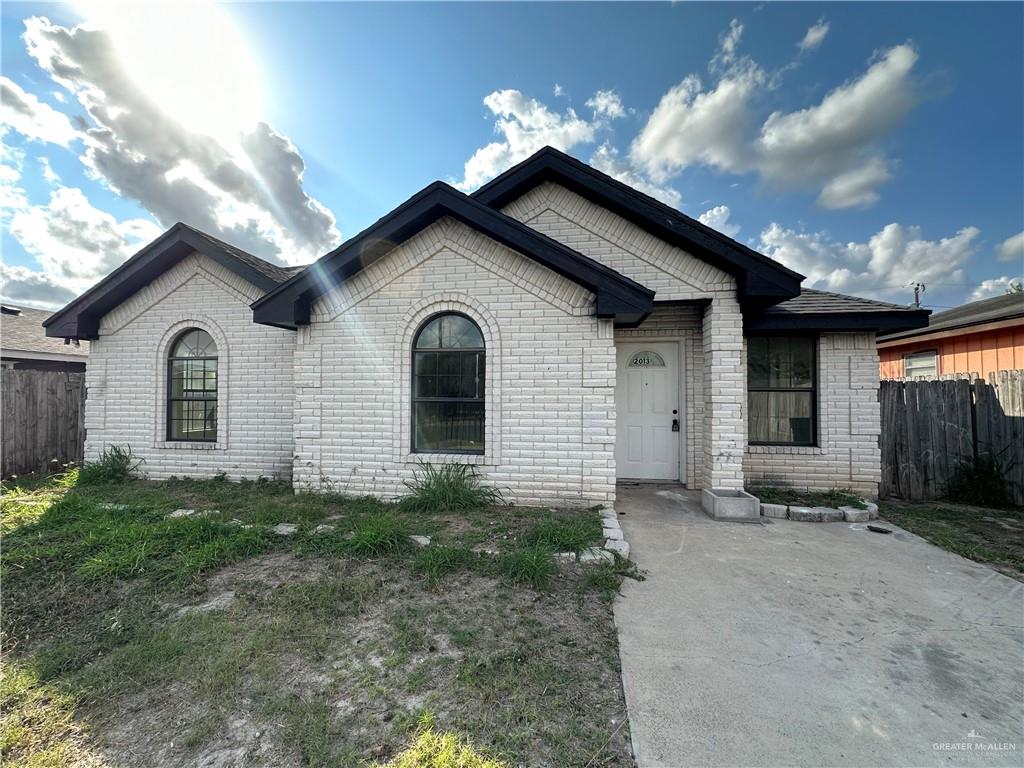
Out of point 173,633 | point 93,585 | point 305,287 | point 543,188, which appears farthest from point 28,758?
point 543,188

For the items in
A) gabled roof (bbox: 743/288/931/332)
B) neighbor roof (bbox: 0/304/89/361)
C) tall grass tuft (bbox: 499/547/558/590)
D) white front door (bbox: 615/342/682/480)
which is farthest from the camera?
neighbor roof (bbox: 0/304/89/361)

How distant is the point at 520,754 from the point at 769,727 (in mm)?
1262

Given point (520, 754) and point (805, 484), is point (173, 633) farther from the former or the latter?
point (805, 484)

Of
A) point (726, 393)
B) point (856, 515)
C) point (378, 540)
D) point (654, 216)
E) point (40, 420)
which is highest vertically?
point (654, 216)

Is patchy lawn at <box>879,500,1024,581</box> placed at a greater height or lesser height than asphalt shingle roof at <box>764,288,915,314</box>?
lesser

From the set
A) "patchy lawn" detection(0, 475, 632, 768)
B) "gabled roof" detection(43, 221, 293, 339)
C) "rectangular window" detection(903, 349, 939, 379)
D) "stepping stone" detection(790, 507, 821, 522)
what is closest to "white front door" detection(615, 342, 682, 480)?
"stepping stone" detection(790, 507, 821, 522)

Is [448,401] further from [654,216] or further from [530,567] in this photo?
[654,216]

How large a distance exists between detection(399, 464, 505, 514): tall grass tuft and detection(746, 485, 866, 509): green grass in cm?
393

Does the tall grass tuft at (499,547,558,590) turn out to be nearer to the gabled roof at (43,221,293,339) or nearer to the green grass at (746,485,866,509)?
the green grass at (746,485,866,509)

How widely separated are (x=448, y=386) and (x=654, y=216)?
3.74m

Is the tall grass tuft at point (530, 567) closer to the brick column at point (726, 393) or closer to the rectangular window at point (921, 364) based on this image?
the brick column at point (726, 393)

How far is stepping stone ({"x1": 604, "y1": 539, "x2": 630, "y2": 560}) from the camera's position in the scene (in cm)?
394

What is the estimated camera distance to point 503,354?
5555 millimetres

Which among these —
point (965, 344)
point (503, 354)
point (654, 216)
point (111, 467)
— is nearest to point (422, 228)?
point (503, 354)
